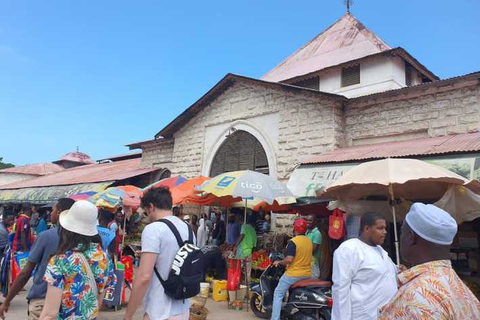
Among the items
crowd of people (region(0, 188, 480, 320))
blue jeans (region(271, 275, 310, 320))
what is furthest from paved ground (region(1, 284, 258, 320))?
crowd of people (region(0, 188, 480, 320))

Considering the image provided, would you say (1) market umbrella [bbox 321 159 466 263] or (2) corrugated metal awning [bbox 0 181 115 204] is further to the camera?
(2) corrugated metal awning [bbox 0 181 115 204]

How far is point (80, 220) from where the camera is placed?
9.09 ft

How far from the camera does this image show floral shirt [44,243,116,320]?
2.60 m

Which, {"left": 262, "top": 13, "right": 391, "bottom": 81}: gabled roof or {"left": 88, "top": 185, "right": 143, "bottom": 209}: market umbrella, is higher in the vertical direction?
{"left": 262, "top": 13, "right": 391, "bottom": 81}: gabled roof

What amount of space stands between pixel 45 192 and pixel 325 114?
16.4m

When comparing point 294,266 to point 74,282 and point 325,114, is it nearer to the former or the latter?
point 74,282

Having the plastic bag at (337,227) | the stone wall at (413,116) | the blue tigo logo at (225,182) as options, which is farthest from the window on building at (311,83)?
the plastic bag at (337,227)

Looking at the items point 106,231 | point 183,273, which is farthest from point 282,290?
point 183,273

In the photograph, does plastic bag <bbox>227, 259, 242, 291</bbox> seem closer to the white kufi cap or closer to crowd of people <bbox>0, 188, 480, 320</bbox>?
crowd of people <bbox>0, 188, 480, 320</bbox>

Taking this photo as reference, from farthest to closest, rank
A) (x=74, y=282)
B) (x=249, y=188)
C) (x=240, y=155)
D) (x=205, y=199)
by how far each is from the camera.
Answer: (x=240, y=155) < (x=205, y=199) < (x=249, y=188) < (x=74, y=282)

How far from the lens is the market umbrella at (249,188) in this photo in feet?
24.9

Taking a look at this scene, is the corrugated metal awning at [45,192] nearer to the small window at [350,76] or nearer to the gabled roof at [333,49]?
the gabled roof at [333,49]

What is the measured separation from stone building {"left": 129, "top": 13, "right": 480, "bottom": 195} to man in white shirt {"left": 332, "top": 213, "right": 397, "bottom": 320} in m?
4.76

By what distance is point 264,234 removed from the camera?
36.9 feet
